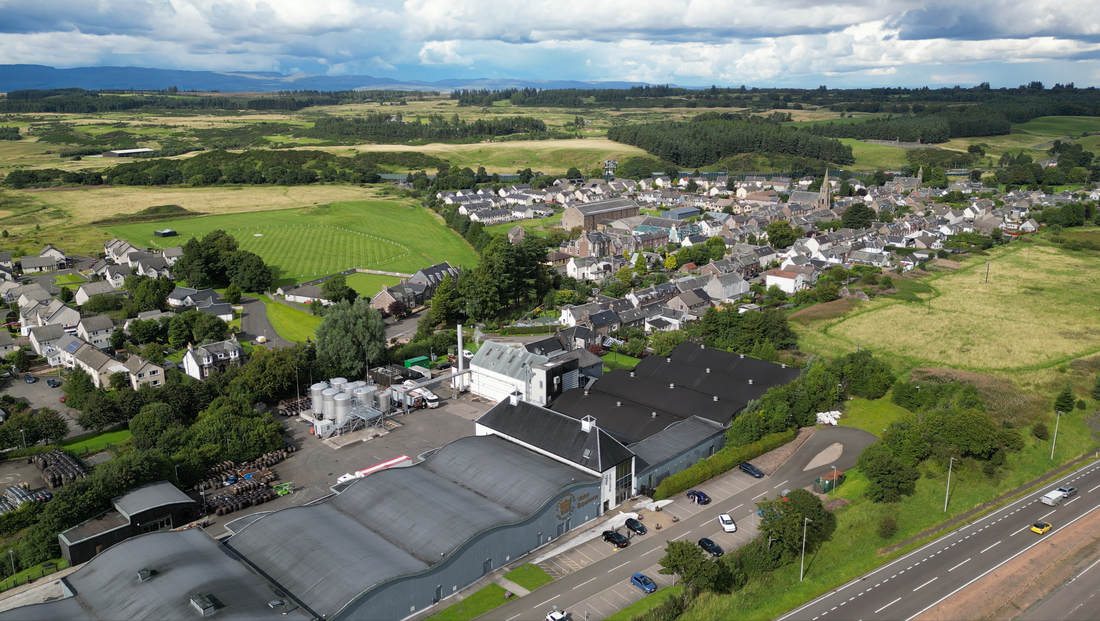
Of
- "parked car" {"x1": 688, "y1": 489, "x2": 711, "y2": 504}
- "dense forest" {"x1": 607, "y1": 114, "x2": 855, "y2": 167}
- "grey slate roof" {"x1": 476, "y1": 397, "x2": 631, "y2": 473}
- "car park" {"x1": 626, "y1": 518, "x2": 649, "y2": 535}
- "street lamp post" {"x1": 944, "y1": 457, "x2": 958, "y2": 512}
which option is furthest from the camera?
"dense forest" {"x1": 607, "y1": 114, "x2": 855, "y2": 167}

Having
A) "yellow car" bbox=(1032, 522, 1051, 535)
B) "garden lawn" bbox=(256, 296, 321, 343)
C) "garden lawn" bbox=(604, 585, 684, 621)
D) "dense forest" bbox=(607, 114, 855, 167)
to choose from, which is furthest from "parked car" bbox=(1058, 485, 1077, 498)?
"dense forest" bbox=(607, 114, 855, 167)

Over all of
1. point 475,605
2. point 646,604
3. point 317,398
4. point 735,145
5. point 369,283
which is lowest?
point 475,605

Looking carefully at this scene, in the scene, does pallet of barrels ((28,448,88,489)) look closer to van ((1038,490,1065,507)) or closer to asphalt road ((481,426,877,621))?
asphalt road ((481,426,877,621))

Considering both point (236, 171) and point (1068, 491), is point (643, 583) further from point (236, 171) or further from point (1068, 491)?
point (236, 171)

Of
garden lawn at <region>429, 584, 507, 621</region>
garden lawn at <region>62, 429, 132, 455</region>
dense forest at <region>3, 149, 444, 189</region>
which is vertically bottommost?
garden lawn at <region>62, 429, 132, 455</region>

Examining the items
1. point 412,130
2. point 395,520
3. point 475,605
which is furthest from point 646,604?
point 412,130

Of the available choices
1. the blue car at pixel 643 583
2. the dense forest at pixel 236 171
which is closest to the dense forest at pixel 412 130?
the dense forest at pixel 236 171

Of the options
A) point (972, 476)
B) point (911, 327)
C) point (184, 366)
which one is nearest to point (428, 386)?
point (184, 366)
